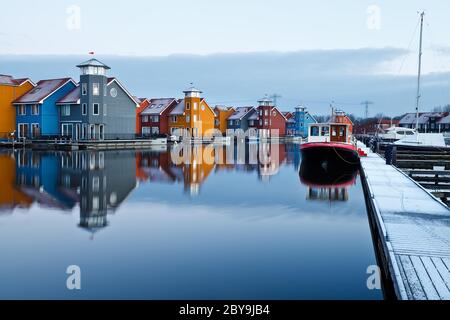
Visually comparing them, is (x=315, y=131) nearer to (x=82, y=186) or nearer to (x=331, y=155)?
(x=331, y=155)

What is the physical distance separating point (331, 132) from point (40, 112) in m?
40.3

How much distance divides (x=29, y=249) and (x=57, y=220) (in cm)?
351

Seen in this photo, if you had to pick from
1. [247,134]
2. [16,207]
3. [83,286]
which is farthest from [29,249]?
[247,134]

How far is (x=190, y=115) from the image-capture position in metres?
79.5

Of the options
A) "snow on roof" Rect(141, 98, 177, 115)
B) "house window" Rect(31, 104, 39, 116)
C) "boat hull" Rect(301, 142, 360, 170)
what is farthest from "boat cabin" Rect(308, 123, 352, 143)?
"snow on roof" Rect(141, 98, 177, 115)

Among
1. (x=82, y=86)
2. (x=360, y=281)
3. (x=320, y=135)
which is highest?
(x=82, y=86)

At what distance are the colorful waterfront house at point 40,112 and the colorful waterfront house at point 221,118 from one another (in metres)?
44.1

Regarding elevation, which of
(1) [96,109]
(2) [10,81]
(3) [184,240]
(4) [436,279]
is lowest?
(3) [184,240]

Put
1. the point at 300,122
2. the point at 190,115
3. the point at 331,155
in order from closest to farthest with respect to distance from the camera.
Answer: the point at 331,155 → the point at 190,115 → the point at 300,122

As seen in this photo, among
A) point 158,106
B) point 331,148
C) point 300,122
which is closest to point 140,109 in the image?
point 158,106

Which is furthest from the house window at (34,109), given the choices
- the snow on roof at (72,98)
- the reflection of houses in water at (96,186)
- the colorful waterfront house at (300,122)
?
the colorful waterfront house at (300,122)

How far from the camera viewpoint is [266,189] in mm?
23125

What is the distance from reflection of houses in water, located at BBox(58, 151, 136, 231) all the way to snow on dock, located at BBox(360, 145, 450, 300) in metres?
8.89

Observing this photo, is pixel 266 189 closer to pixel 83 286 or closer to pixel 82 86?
pixel 83 286
